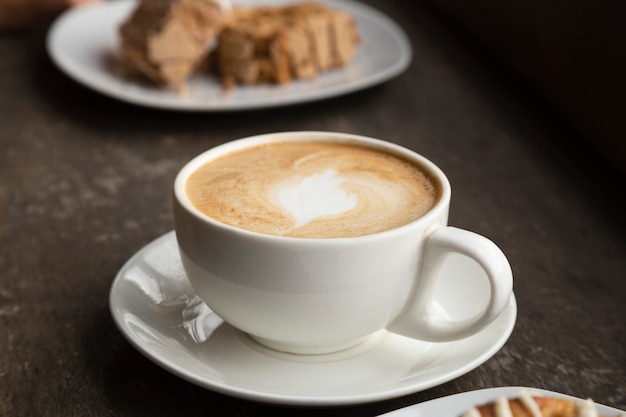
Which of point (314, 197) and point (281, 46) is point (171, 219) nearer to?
point (314, 197)

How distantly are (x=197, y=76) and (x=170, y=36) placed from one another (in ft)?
0.32

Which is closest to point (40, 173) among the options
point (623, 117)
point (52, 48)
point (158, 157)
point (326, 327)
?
point (158, 157)

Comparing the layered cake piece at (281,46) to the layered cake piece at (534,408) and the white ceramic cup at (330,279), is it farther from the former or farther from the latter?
the layered cake piece at (534,408)

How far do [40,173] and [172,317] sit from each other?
48 centimetres

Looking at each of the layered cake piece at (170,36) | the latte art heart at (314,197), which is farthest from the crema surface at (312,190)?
the layered cake piece at (170,36)

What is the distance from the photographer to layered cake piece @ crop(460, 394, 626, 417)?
1.66 feet

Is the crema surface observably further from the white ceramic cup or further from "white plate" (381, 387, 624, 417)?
"white plate" (381, 387, 624, 417)

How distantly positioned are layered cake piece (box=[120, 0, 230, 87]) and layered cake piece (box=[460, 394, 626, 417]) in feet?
3.10

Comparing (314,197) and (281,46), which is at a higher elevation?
(314,197)

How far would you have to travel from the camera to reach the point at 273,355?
635 mm

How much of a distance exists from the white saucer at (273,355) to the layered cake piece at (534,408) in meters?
0.06

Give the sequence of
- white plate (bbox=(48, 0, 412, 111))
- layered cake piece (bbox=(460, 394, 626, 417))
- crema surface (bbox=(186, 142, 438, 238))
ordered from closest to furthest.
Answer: layered cake piece (bbox=(460, 394, 626, 417)) < crema surface (bbox=(186, 142, 438, 238)) < white plate (bbox=(48, 0, 412, 111))

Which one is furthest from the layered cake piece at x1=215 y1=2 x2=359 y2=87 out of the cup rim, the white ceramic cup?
the white ceramic cup

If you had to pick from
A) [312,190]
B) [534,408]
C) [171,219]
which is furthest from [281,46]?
[534,408]
